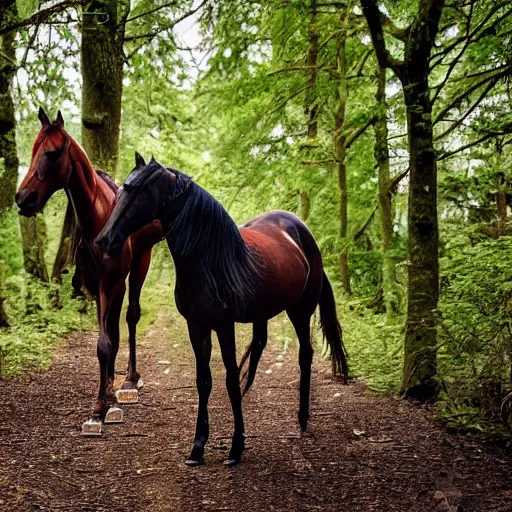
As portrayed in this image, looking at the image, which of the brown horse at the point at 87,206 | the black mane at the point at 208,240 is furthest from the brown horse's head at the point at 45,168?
the black mane at the point at 208,240

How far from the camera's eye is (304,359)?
523 cm

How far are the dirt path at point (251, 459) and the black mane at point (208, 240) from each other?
4.06 ft

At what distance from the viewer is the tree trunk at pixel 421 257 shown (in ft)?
18.5

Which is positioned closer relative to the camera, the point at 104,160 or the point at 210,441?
the point at 210,441

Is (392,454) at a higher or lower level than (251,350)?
lower

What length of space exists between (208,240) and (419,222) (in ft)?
8.32

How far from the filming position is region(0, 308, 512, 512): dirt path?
11.7ft

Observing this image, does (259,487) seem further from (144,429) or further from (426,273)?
(426,273)

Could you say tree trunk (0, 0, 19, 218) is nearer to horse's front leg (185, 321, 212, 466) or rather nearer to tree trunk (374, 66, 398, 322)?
horse's front leg (185, 321, 212, 466)

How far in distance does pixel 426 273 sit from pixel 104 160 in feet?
18.2

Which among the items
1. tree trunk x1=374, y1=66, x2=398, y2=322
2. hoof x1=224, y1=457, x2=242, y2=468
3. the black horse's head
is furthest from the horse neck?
tree trunk x1=374, y1=66, x2=398, y2=322

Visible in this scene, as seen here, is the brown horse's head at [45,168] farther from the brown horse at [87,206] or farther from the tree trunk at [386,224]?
the tree trunk at [386,224]

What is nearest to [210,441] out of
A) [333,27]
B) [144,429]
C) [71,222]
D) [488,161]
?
[144,429]

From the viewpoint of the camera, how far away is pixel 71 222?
5781 mm
